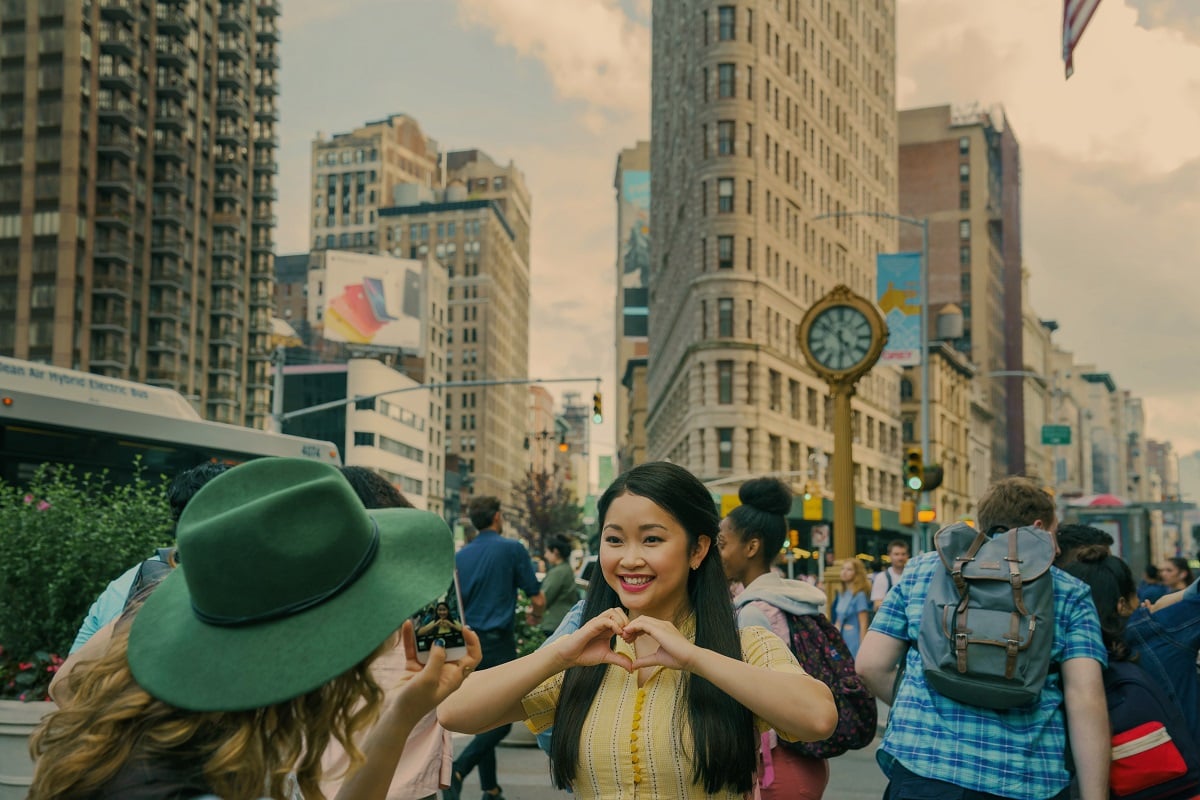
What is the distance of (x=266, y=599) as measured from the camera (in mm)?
1992

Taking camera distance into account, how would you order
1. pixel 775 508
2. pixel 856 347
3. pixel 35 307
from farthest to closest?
pixel 35 307, pixel 856 347, pixel 775 508

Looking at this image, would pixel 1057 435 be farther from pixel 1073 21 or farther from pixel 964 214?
pixel 964 214

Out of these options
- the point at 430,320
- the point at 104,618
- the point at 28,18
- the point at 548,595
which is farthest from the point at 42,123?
the point at 104,618

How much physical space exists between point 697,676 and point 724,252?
62.4m

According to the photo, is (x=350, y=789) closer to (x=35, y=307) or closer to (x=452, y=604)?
(x=452, y=604)

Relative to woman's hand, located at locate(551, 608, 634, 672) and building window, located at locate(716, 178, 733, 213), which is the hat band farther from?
building window, located at locate(716, 178, 733, 213)

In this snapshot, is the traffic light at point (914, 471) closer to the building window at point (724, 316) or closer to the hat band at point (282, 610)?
the hat band at point (282, 610)

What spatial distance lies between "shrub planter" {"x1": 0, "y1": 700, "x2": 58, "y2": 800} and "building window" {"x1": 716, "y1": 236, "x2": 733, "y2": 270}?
57227mm

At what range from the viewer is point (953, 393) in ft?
341

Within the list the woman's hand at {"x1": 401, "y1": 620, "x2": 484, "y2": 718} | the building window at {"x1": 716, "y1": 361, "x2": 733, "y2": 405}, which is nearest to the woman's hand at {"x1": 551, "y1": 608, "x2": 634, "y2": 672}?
the woman's hand at {"x1": 401, "y1": 620, "x2": 484, "y2": 718}

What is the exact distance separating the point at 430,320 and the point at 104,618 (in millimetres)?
142430

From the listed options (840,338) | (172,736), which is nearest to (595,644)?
(172,736)

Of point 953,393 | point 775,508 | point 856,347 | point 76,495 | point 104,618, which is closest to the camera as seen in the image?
point 104,618

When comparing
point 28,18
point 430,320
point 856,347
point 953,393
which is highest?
point 28,18
